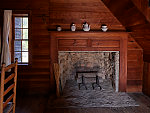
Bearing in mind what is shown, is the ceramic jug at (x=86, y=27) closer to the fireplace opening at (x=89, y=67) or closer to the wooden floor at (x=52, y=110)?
the fireplace opening at (x=89, y=67)

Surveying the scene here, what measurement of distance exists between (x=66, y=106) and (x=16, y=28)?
2420 millimetres

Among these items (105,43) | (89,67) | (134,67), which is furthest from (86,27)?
(134,67)

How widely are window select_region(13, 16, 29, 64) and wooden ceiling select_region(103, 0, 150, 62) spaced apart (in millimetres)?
2191

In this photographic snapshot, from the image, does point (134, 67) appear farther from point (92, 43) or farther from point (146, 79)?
point (92, 43)

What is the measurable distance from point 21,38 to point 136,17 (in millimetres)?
2880

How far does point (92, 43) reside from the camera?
404 centimetres

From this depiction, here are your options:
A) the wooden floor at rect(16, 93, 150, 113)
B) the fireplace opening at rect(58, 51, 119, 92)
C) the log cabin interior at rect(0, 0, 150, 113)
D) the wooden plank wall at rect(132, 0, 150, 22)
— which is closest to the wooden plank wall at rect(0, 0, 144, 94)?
the log cabin interior at rect(0, 0, 150, 113)

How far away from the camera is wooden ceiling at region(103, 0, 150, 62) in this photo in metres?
2.76

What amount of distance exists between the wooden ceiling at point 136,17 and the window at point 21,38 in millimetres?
2191

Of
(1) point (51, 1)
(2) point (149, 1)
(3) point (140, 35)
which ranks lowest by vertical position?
(3) point (140, 35)

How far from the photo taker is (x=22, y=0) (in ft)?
12.9

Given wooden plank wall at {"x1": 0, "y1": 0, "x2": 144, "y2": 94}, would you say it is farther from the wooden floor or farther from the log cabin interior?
the wooden floor

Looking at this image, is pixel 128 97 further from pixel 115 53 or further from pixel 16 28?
pixel 16 28

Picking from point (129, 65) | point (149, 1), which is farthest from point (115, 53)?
point (149, 1)
